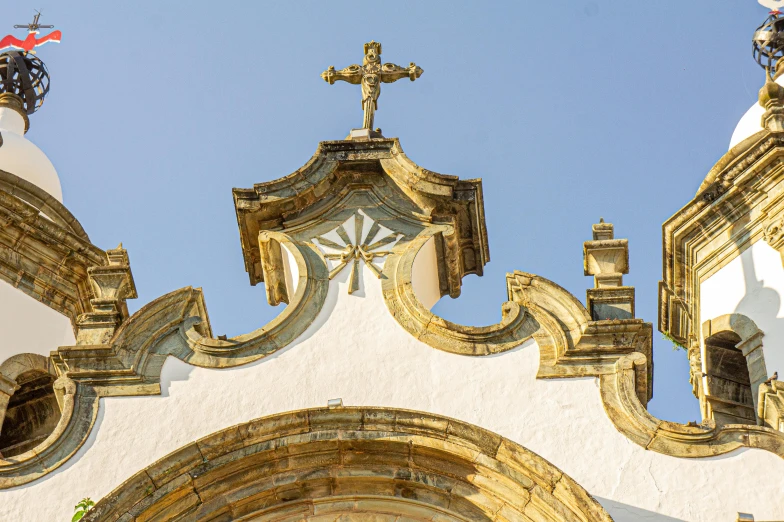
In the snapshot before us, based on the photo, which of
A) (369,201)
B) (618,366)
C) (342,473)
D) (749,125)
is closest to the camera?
(342,473)

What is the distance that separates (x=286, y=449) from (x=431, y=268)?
3.34 meters

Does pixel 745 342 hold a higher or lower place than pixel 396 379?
higher

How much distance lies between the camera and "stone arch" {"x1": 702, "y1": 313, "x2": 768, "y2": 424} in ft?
61.6

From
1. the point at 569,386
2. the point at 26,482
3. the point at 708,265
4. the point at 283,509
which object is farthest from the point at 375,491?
the point at 708,265

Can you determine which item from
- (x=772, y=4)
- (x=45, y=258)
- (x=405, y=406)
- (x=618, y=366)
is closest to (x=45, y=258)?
(x=45, y=258)

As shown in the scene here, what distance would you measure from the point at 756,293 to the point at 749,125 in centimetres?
325

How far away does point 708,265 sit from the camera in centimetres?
1989

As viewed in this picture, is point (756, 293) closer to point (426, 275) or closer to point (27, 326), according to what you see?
point (426, 275)

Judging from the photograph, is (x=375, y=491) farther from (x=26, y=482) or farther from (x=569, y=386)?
(x=26, y=482)

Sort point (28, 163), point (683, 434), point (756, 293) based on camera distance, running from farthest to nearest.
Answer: point (28, 163) < point (756, 293) < point (683, 434)

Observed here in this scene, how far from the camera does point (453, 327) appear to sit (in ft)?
55.8

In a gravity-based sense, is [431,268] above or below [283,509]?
above

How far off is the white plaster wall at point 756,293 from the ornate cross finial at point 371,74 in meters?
4.06

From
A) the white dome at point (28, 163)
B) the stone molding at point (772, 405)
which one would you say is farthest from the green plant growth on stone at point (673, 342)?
the white dome at point (28, 163)
